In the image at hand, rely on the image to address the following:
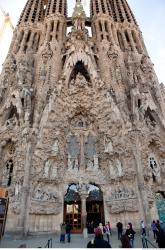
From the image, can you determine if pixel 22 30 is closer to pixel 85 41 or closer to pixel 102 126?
pixel 85 41

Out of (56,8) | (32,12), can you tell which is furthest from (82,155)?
(32,12)

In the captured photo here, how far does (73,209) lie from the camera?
45.9 ft

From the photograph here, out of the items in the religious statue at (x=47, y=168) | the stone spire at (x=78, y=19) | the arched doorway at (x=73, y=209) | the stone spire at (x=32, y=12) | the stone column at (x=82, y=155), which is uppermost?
the stone spire at (x=32, y=12)

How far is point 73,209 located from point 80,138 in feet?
17.2

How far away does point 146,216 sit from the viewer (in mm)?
11555

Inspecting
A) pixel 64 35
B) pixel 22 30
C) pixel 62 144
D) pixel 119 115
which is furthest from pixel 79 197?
pixel 22 30

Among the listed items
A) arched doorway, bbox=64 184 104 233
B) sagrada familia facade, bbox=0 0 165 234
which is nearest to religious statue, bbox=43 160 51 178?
sagrada familia facade, bbox=0 0 165 234

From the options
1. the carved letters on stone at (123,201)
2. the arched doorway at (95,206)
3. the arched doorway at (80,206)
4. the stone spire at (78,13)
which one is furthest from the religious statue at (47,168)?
the stone spire at (78,13)

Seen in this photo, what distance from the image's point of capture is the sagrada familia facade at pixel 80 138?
12578mm

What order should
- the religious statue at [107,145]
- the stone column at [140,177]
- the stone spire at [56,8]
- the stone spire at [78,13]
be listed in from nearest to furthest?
the stone column at [140,177] < the religious statue at [107,145] < the stone spire at [78,13] < the stone spire at [56,8]

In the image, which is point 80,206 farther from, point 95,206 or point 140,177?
point 140,177

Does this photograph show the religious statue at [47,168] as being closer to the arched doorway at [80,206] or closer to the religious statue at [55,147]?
the religious statue at [55,147]

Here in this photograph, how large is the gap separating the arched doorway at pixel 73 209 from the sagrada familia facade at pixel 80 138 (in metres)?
0.06

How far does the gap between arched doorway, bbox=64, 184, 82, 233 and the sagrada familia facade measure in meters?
0.06
